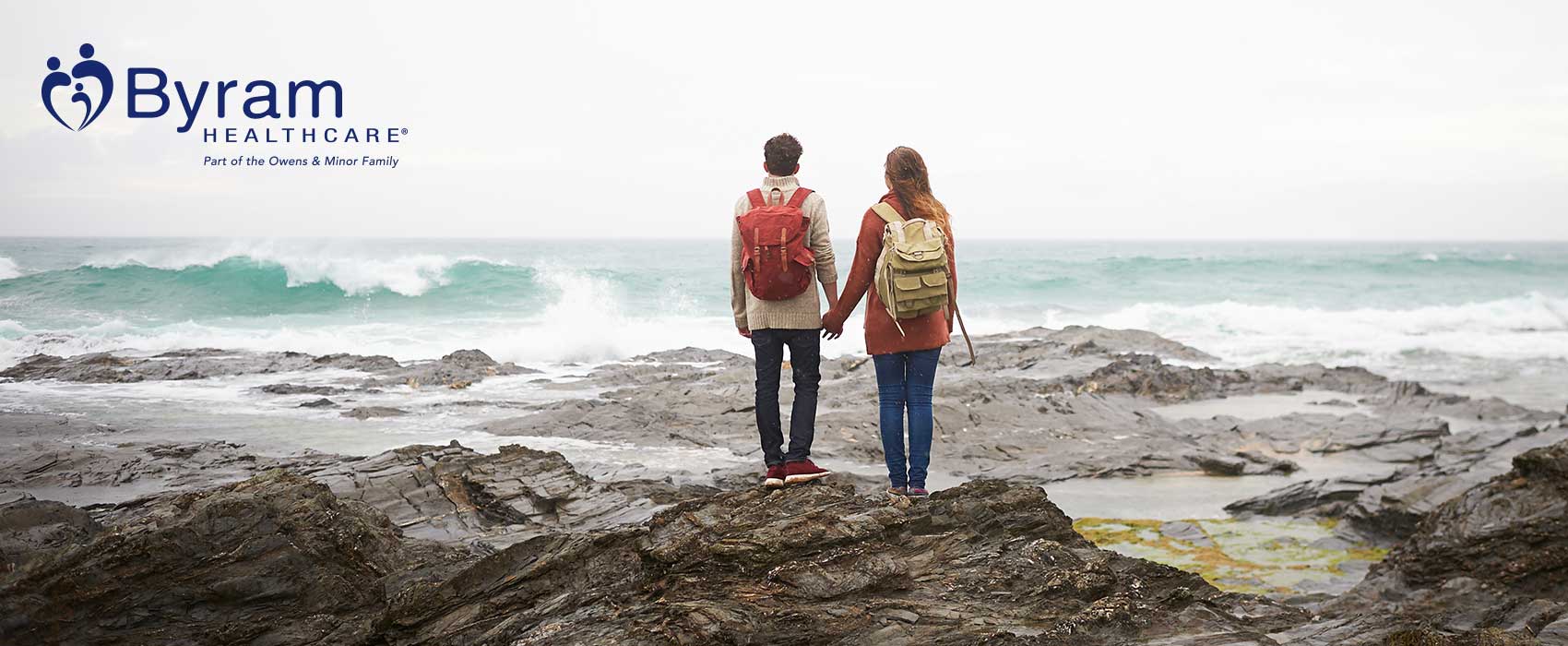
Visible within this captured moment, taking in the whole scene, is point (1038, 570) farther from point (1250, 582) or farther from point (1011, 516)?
point (1250, 582)

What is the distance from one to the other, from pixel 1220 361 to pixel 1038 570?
16.0 m

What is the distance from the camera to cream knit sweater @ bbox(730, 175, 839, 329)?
186 inches

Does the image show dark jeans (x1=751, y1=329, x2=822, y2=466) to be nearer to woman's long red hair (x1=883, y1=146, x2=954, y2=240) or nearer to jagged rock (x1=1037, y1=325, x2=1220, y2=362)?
woman's long red hair (x1=883, y1=146, x2=954, y2=240)

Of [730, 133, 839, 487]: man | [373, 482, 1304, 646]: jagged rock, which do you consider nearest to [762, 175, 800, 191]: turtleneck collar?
[730, 133, 839, 487]: man

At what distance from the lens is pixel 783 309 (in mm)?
4797

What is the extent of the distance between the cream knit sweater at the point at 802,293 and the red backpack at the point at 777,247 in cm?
4

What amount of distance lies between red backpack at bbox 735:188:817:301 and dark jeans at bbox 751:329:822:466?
0.89ft

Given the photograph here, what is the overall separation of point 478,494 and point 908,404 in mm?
2562

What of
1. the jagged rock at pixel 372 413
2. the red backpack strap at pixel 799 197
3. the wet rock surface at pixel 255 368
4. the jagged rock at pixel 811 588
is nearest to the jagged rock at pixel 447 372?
the wet rock surface at pixel 255 368

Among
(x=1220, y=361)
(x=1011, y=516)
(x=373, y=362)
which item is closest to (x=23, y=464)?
(x=1011, y=516)

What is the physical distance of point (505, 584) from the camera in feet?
12.3

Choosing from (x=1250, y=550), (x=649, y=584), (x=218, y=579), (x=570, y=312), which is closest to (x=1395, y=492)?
(x=1250, y=550)

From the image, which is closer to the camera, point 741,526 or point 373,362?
point 741,526

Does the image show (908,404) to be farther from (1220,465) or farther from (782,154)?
(1220,465)
